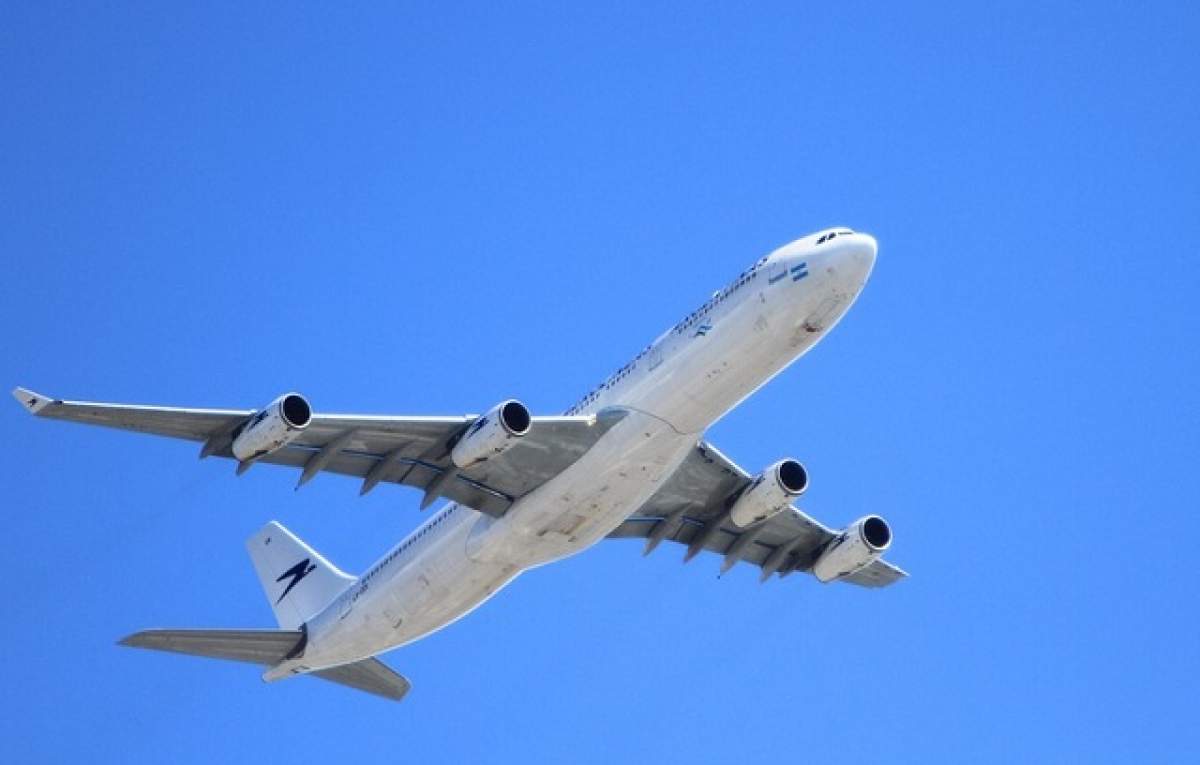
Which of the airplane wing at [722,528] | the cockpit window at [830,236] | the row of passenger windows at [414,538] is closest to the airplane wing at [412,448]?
the row of passenger windows at [414,538]

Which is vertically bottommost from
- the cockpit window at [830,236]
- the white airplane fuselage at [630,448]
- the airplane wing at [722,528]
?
the white airplane fuselage at [630,448]

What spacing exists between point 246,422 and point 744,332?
12082 millimetres

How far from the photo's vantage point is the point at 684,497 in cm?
5791

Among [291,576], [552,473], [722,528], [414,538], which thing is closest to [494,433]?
[552,473]

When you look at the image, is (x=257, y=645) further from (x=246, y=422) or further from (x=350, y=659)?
(x=246, y=422)

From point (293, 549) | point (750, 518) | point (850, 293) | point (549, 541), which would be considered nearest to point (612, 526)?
point (549, 541)

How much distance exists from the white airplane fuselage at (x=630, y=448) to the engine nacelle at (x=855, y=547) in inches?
377

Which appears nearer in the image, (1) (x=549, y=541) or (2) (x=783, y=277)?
(2) (x=783, y=277)

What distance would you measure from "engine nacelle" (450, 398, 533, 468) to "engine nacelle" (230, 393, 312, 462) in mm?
4273

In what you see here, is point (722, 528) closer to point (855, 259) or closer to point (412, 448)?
point (412, 448)

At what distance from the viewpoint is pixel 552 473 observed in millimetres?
52125

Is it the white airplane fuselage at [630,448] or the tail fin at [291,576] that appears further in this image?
the tail fin at [291,576]

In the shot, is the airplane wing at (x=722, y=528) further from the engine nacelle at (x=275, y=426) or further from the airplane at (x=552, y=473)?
the engine nacelle at (x=275, y=426)

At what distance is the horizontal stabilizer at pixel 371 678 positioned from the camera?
5988cm
